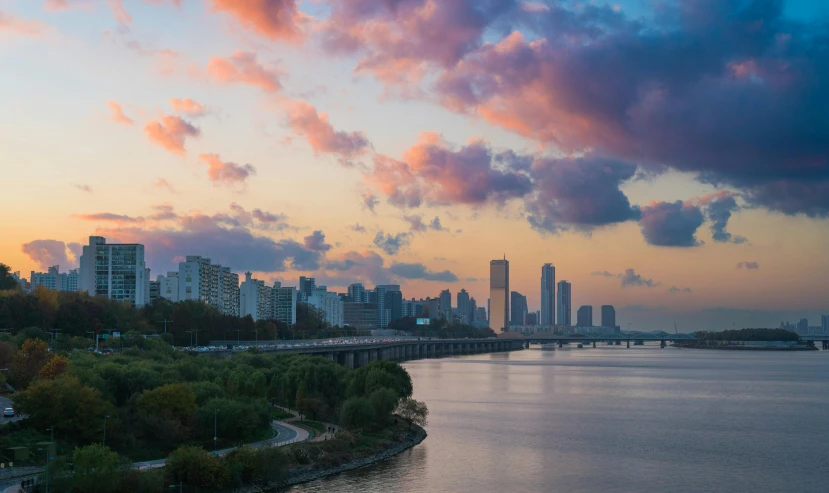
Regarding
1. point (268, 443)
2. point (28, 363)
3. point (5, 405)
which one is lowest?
point (268, 443)

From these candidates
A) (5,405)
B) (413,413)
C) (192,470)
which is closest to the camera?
(192,470)

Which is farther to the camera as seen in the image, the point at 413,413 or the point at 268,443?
the point at 413,413

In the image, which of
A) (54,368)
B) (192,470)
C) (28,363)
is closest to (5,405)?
(54,368)

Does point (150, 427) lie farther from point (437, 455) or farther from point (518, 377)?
point (518, 377)

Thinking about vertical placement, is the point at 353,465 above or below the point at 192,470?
below

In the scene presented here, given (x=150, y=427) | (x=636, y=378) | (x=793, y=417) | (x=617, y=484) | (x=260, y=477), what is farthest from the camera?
(x=636, y=378)

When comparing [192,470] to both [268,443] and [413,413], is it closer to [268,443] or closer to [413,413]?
[268,443]

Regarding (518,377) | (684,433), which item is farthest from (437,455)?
(518,377)
